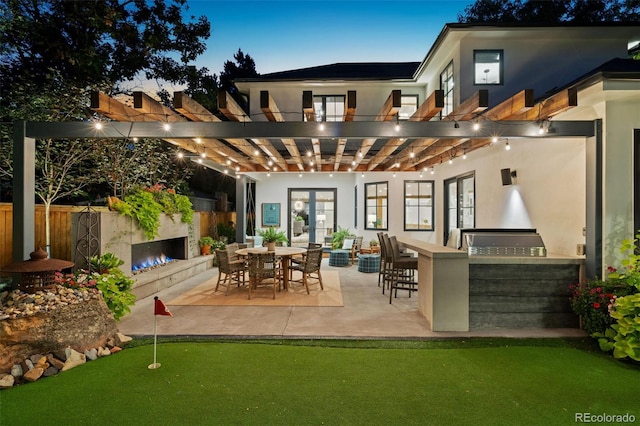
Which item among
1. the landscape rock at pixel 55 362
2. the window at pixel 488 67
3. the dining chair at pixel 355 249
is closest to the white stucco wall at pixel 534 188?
the window at pixel 488 67

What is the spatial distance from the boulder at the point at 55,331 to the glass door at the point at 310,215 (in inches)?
360

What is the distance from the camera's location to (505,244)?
450cm

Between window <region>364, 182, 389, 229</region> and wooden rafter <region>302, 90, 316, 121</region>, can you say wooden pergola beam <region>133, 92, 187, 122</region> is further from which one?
window <region>364, 182, 389, 229</region>

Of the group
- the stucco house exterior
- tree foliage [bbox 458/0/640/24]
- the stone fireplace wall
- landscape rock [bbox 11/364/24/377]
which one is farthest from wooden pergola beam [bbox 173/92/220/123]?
tree foliage [bbox 458/0/640/24]

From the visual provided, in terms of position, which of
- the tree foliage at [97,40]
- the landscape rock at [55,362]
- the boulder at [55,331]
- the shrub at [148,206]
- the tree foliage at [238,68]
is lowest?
the landscape rock at [55,362]

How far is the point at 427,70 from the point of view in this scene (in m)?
8.23

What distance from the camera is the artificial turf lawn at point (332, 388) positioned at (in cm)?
245

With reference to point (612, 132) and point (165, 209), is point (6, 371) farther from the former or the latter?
point (612, 132)

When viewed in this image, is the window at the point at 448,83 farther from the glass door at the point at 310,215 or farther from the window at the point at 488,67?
the glass door at the point at 310,215

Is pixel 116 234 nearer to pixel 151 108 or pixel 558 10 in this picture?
pixel 151 108

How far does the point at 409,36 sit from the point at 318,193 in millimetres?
10707

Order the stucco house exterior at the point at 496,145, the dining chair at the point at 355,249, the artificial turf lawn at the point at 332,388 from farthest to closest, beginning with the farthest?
1. the dining chair at the point at 355,249
2. the stucco house exterior at the point at 496,145
3. the artificial turf lawn at the point at 332,388

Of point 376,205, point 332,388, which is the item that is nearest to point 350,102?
point 332,388

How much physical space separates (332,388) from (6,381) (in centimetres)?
285
